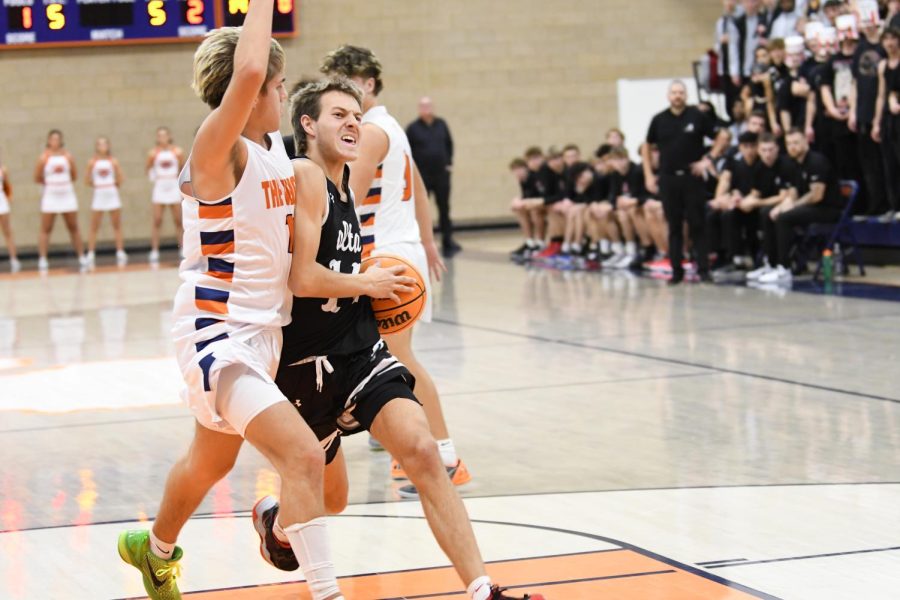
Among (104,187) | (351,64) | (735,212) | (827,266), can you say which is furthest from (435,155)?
(351,64)

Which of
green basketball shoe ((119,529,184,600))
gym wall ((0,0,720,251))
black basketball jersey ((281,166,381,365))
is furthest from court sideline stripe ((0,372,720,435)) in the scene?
gym wall ((0,0,720,251))

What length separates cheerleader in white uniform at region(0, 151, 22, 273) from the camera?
18.9 m

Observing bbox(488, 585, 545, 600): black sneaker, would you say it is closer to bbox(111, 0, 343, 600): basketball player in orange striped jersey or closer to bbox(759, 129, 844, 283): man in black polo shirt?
bbox(111, 0, 343, 600): basketball player in orange striped jersey

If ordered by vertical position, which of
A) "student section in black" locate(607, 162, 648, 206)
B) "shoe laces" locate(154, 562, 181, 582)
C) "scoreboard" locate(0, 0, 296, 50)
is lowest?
"shoe laces" locate(154, 562, 181, 582)

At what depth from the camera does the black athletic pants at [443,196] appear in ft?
62.0

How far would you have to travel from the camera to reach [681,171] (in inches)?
530

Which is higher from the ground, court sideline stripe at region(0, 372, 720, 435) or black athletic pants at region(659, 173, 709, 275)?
black athletic pants at region(659, 173, 709, 275)

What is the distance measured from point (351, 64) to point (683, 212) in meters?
8.32

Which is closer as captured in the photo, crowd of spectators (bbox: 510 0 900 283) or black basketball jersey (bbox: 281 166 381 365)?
black basketball jersey (bbox: 281 166 381 365)

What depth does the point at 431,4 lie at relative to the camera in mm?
21781

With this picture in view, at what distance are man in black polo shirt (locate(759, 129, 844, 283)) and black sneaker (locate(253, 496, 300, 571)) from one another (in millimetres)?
9365

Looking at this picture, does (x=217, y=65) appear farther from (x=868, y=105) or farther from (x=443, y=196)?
(x=443, y=196)

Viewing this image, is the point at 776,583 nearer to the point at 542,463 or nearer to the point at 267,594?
the point at 267,594

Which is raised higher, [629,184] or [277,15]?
[277,15]
